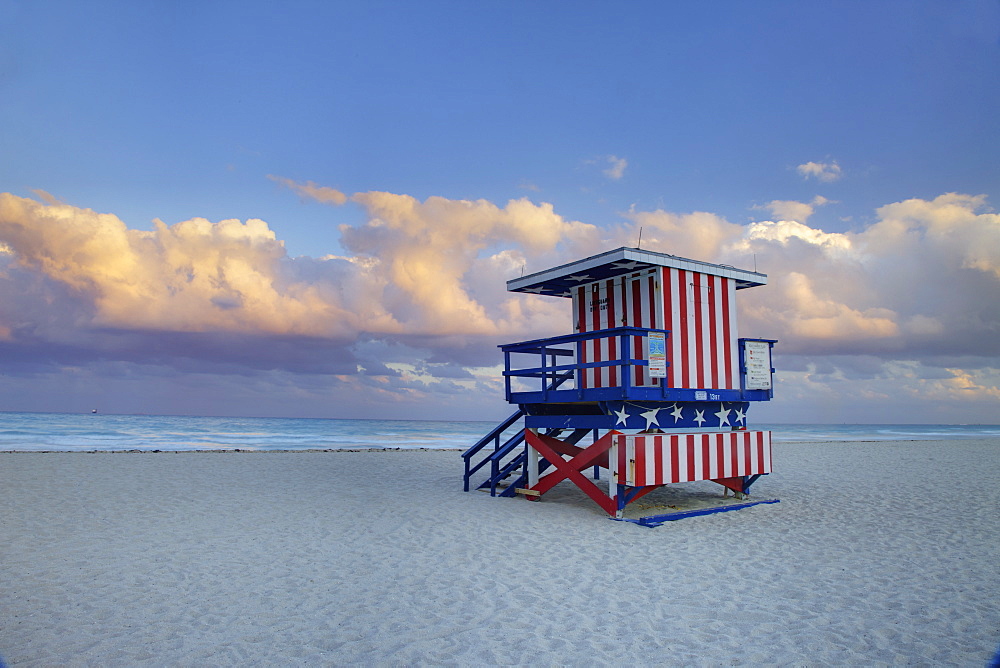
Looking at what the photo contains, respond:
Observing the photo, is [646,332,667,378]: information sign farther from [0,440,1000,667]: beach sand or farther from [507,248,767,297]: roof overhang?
[0,440,1000,667]: beach sand

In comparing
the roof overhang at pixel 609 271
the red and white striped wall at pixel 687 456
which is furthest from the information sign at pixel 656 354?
the roof overhang at pixel 609 271

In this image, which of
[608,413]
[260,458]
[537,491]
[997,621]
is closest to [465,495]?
[537,491]

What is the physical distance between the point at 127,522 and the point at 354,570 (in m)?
4.51

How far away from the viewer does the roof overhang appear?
9.38 metres

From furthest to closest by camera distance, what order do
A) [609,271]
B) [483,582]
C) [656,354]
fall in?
[609,271] < [656,354] < [483,582]

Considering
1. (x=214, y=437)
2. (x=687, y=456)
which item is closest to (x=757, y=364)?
(x=687, y=456)

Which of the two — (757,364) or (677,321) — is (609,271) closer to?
(677,321)

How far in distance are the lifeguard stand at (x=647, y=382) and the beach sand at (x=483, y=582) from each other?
0.75 m

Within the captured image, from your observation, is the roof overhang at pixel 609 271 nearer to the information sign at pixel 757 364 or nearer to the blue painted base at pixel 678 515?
the information sign at pixel 757 364

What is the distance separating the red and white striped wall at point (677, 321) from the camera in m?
9.61

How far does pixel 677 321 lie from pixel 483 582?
553 cm

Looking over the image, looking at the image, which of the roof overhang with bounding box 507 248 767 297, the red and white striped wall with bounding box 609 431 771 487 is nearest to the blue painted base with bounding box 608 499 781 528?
the red and white striped wall with bounding box 609 431 771 487

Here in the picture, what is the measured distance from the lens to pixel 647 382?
950cm

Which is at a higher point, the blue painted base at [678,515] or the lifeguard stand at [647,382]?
the lifeguard stand at [647,382]
